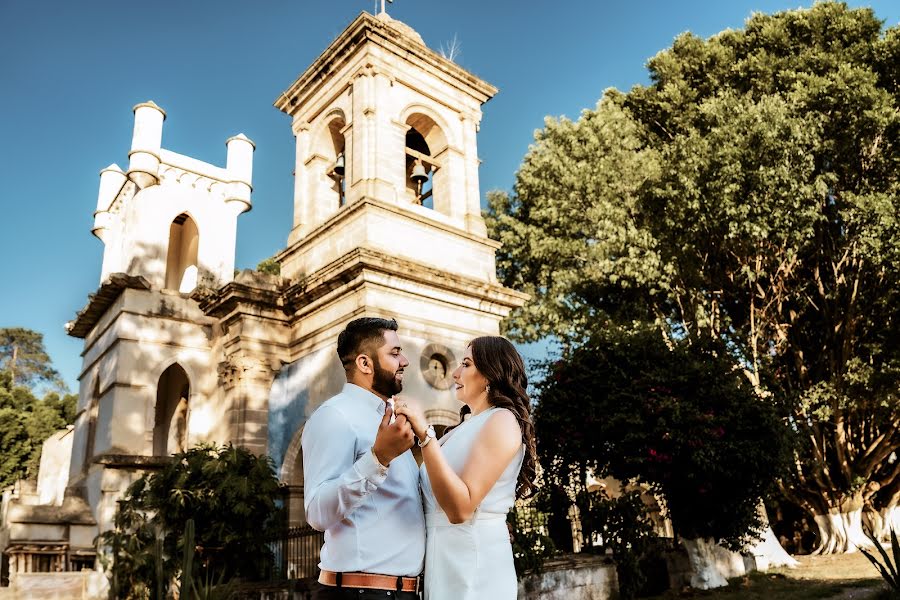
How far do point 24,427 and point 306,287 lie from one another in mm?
30136

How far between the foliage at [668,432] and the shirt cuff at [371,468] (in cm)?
905

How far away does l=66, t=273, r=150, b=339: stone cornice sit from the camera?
48.9 feet

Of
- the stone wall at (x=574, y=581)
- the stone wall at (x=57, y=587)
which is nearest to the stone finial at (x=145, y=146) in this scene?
the stone wall at (x=57, y=587)

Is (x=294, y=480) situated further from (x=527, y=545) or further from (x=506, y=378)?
(x=506, y=378)

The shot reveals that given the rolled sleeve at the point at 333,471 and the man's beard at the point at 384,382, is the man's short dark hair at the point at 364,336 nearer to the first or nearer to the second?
the man's beard at the point at 384,382

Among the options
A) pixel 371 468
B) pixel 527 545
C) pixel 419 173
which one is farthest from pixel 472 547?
pixel 419 173

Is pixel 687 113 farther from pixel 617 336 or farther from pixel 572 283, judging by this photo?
pixel 617 336

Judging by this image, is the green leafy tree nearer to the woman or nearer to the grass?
the grass

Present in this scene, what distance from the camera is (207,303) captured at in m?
14.3

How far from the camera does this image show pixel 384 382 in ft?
9.34

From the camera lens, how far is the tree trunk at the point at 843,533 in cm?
1608

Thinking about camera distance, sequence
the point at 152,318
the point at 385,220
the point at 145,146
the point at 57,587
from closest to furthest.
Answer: the point at 57,587
the point at 385,220
the point at 152,318
the point at 145,146

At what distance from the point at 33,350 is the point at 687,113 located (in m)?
50.8

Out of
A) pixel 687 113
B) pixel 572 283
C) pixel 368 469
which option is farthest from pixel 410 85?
pixel 368 469
